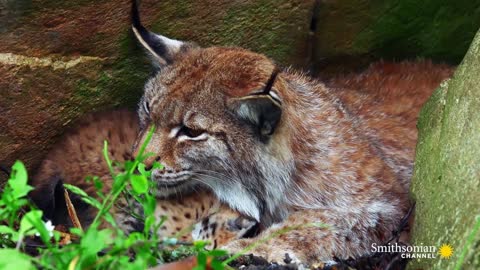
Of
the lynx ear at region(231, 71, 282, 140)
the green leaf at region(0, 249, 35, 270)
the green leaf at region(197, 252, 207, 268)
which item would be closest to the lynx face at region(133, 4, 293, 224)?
the lynx ear at region(231, 71, 282, 140)

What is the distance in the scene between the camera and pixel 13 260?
130 inches

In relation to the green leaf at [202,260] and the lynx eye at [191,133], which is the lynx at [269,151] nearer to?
the lynx eye at [191,133]

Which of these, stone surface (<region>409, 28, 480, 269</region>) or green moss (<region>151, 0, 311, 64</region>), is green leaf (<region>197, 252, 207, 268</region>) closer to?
stone surface (<region>409, 28, 480, 269</region>)

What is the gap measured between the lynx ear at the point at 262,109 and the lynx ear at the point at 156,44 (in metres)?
0.70

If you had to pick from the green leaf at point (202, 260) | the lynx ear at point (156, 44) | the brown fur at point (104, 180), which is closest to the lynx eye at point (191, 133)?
the brown fur at point (104, 180)

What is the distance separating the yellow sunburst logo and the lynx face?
1.17 meters

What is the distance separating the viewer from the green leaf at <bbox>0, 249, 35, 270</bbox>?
129 inches

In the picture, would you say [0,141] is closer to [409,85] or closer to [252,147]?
[252,147]

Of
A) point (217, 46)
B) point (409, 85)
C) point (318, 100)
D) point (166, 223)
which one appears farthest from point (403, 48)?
point (166, 223)

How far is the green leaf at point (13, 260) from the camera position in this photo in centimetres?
328

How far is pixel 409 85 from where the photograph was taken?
632 centimetres

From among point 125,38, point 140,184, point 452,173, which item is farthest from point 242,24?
point 140,184

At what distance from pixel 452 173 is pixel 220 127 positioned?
4.34 feet

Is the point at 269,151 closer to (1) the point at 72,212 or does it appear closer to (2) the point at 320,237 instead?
(2) the point at 320,237
